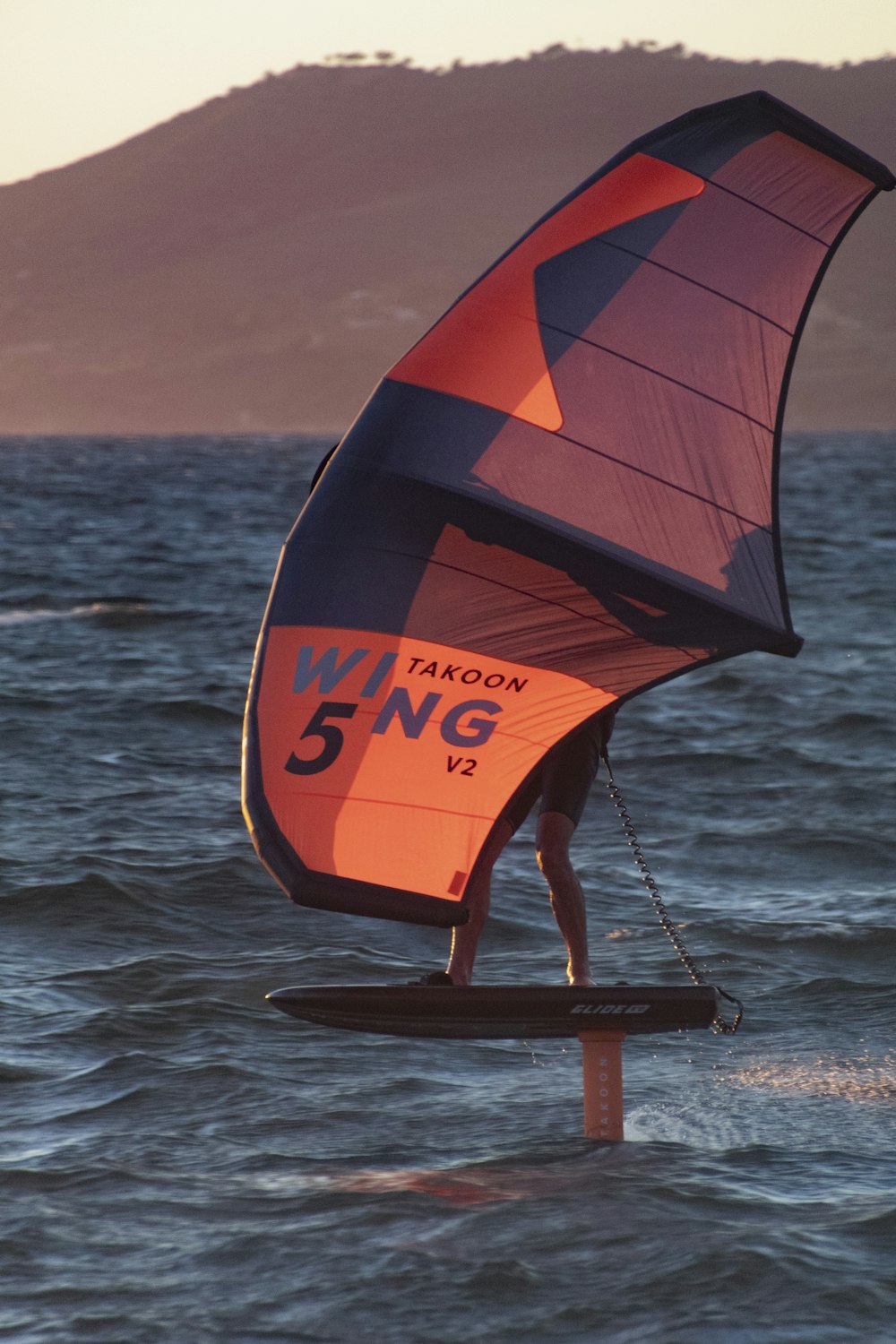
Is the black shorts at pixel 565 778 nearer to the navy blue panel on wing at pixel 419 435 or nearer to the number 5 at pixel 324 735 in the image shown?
the number 5 at pixel 324 735

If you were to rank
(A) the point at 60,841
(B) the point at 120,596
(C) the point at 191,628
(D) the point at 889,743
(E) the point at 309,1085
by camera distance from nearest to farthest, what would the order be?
(E) the point at 309,1085 < (A) the point at 60,841 < (D) the point at 889,743 < (C) the point at 191,628 < (B) the point at 120,596

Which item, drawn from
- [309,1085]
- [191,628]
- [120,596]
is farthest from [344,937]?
[120,596]

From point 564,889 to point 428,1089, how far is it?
77.9 inches

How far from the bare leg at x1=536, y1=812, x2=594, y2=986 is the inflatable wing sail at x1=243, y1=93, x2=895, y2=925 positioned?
1.09 ft

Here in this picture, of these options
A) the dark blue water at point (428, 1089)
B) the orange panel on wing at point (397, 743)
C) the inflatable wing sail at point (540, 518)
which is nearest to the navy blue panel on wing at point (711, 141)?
the inflatable wing sail at point (540, 518)

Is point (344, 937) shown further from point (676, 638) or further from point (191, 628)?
point (191, 628)

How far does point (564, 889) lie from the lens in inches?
277

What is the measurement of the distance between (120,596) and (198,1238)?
22.2m

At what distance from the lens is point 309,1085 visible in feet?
28.0

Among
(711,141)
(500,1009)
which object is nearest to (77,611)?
(711,141)

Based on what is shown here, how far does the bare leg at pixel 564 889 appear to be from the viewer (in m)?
7.00

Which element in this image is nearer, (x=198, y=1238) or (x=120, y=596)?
(x=198, y=1238)

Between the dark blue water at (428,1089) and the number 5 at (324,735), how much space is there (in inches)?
69.0

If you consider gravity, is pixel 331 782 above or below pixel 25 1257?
above
